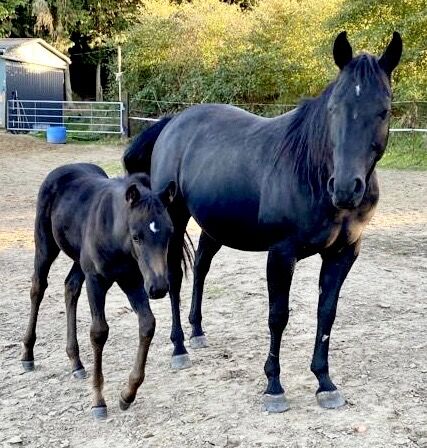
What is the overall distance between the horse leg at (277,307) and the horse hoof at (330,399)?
0.59 feet

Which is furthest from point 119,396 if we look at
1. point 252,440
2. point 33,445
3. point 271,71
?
point 271,71

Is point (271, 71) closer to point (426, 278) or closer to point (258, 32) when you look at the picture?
point (258, 32)

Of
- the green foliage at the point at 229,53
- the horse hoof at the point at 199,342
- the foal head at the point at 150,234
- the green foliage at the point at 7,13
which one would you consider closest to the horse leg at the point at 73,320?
the horse hoof at the point at 199,342

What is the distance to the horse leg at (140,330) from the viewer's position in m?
3.51

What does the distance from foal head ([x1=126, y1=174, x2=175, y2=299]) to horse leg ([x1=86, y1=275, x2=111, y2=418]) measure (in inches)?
19.5

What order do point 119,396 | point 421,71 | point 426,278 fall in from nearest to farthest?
point 119,396, point 426,278, point 421,71

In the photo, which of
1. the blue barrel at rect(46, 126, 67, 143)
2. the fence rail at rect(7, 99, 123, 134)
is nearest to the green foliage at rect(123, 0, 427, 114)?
the fence rail at rect(7, 99, 123, 134)

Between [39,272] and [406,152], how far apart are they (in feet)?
40.9

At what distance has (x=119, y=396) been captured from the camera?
3820 millimetres

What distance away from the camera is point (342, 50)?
3123mm

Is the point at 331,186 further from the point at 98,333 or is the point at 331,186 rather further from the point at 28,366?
the point at 28,366

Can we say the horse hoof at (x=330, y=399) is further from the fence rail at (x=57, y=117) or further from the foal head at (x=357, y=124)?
the fence rail at (x=57, y=117)

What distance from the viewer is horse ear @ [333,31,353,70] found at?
3.10m

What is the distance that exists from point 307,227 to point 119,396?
1.46 meters
